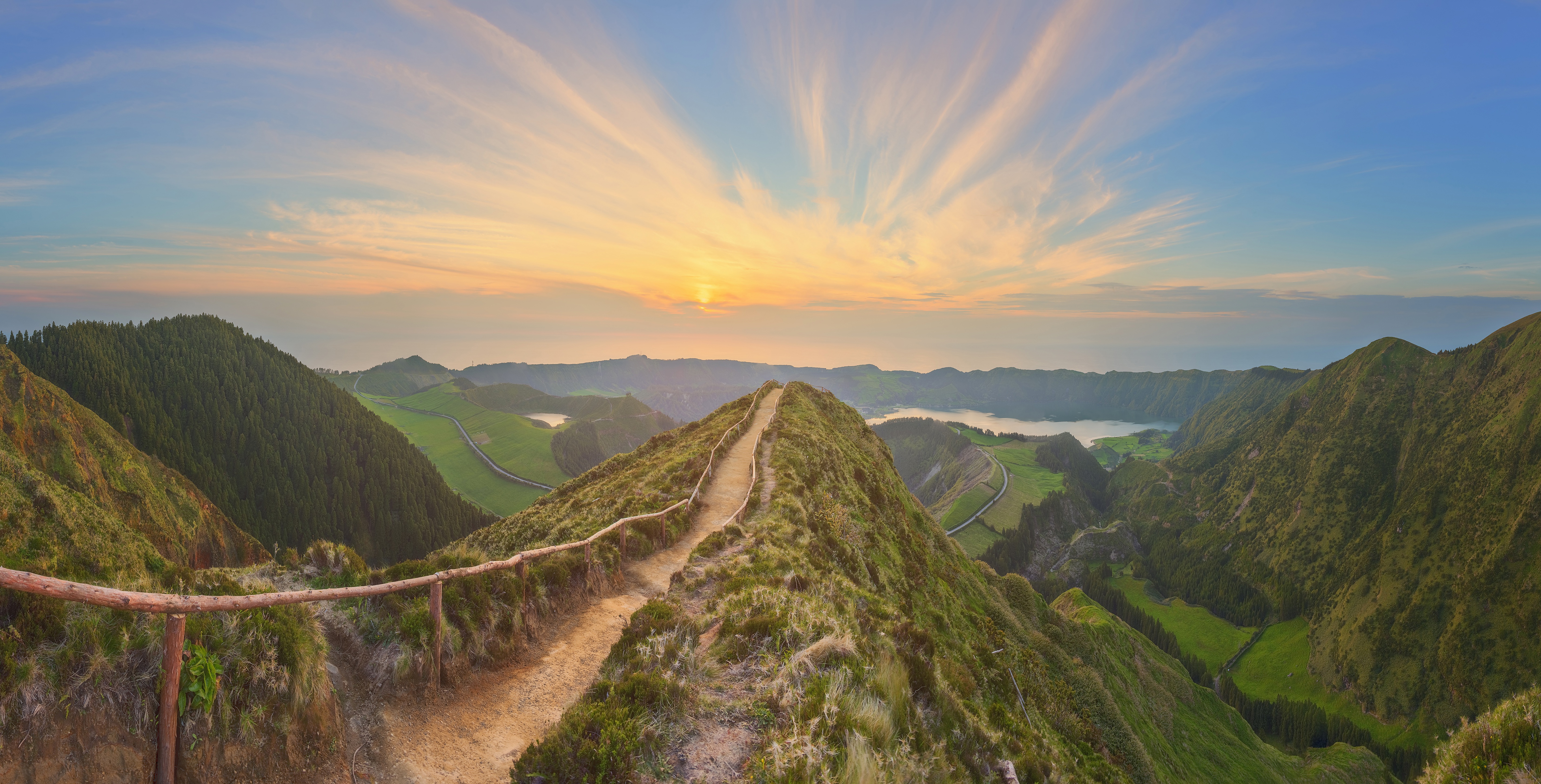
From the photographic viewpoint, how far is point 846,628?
1195cm

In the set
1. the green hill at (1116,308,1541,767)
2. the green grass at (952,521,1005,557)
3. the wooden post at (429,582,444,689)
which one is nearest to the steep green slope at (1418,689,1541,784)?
the wooden post at (429,582,444,689)

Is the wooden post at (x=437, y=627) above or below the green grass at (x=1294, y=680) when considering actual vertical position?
above

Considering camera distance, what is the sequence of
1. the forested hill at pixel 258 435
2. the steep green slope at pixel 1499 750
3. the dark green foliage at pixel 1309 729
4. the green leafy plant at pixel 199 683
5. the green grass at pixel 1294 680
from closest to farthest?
1. the green leafy plant at pixel 199 683
2. the steep green slope at pixel 1499 750
3. the dark green foliage at pixel 1309 729
4. the green grass at pixel 1294 680
5. the forested hill at pixel 258 435

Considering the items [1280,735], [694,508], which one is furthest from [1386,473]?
[694,508]

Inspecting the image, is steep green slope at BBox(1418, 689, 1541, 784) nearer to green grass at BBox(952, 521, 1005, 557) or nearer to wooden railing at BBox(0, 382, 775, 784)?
wooden railing at BBox(0, 382, 775, 784)

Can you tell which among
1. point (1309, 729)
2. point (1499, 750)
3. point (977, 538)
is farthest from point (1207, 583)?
point (1499, 750)

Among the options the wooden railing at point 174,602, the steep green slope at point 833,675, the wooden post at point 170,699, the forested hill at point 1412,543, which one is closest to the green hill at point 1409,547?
the forested hill at point 1412,543

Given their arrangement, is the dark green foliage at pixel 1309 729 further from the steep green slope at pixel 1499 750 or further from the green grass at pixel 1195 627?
the steep green slope at pixel 1499 750

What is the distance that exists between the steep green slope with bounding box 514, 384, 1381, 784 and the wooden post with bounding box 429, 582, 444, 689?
291 cm

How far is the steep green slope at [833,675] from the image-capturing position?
26.1 ft

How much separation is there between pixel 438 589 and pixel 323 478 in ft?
538

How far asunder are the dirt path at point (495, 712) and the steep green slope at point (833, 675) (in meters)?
1.10

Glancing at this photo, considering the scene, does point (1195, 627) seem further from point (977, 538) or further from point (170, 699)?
point (170, 699)

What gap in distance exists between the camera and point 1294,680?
134 meters
